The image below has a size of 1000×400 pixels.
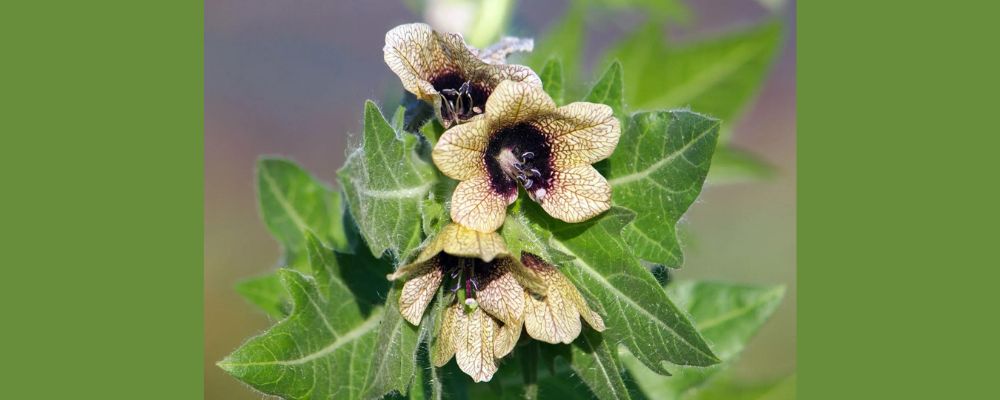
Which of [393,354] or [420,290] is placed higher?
[420,290]

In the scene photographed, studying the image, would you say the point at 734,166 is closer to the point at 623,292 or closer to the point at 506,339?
the point at 623,292

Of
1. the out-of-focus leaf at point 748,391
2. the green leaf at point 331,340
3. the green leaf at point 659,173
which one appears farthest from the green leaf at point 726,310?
the green leaf at point 331,340

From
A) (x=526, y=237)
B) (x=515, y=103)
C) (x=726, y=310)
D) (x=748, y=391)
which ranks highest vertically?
(x=515, y=103)

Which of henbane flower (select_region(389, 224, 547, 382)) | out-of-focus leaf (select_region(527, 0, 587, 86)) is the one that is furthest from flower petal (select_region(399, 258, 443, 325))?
out-of-focus leaf (select_region(527, 0, 587, 86))

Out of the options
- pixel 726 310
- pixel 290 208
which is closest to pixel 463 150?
pixel 290 208

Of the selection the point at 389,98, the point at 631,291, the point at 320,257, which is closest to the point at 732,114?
the point at 389,98

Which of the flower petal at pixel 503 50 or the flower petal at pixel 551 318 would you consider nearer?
the flower petal at pixel 551 318

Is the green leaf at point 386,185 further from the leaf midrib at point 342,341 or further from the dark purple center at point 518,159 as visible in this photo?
the leaf midrib at point 342,341
